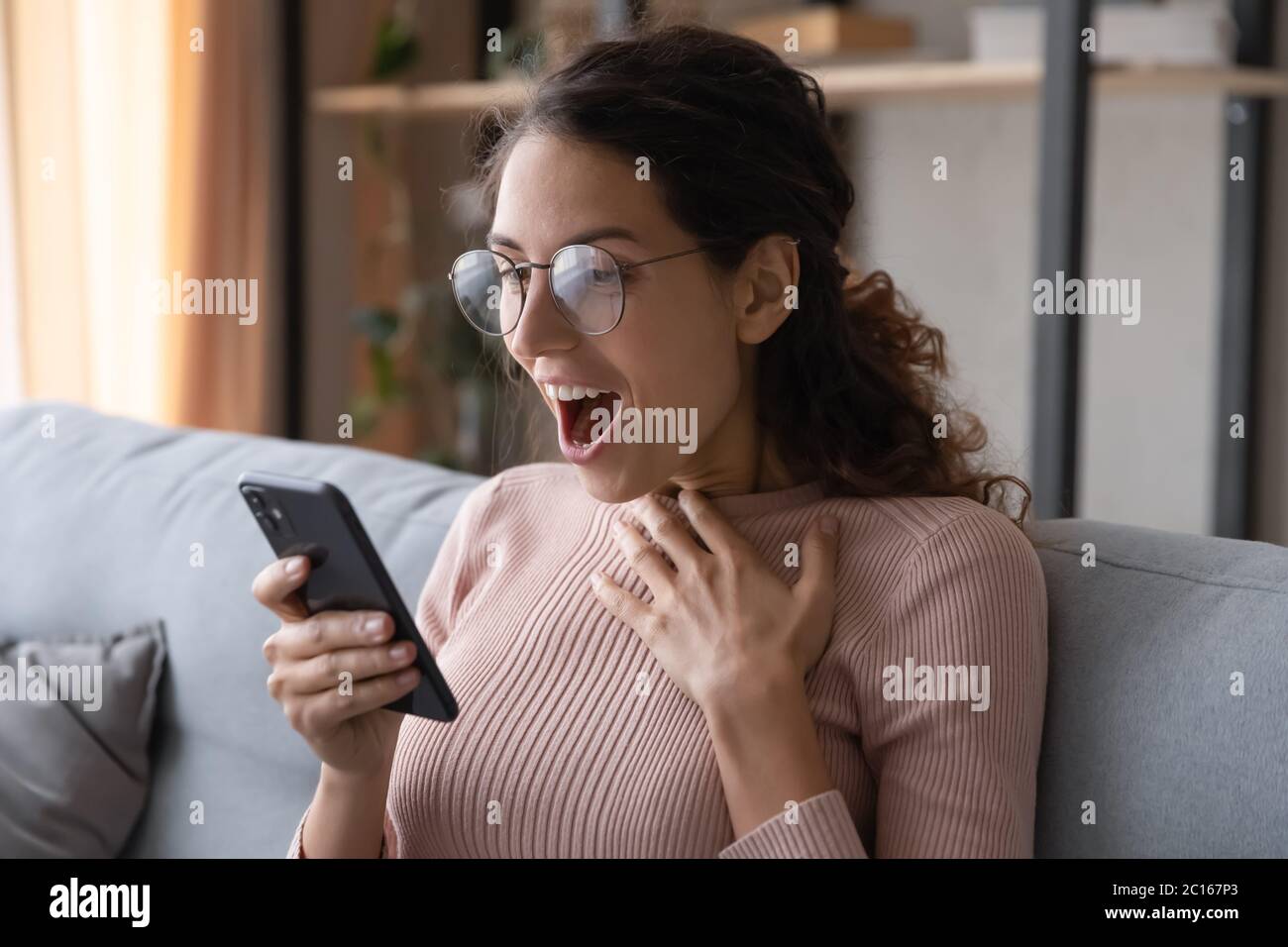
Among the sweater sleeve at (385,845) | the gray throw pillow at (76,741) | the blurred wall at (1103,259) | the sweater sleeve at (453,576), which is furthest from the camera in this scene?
the blurred wall at (1103,259)

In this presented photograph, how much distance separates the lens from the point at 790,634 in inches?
38.6

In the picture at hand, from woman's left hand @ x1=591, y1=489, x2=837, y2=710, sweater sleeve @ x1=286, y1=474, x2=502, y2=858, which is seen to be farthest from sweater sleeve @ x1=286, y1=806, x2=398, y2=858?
woman's left hand @ x1=591, y1=489, x2=837, y2=710

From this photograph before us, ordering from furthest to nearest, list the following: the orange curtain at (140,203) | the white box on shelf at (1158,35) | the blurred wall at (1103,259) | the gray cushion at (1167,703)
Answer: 1. the orange curtain at (140,203)
2. the blurred wall at (1103,259)
3. the white box on shelf at (1158,35)
4. the gray cushion at (1167,703)

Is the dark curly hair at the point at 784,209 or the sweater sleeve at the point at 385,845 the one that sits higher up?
the dark curly hair at the point at 784,209

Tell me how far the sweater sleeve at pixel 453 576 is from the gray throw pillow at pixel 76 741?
0.40 meters

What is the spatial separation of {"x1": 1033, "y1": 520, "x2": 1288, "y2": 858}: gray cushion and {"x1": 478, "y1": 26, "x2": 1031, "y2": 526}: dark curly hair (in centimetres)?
13

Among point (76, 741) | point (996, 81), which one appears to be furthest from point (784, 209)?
point (996, 81)

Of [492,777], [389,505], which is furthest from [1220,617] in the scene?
[389,505]

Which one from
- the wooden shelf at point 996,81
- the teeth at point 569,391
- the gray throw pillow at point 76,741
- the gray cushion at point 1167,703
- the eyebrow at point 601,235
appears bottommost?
the gray throw pillow at point 76,741

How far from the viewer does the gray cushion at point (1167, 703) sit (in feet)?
2.97

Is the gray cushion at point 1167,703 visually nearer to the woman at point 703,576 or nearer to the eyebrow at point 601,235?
the woman at point 703,576

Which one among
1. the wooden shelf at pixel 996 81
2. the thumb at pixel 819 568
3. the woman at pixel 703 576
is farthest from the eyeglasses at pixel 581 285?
the wooden shelf at pixel 996 81
